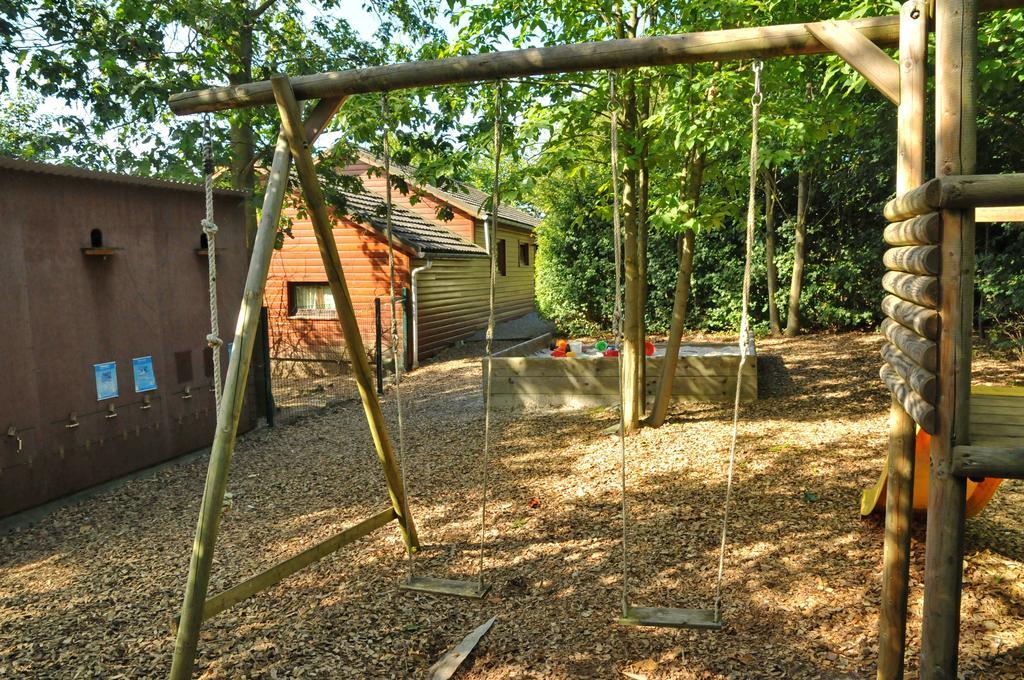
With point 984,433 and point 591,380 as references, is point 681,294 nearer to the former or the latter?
point 591,380

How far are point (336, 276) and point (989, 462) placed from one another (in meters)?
3.30

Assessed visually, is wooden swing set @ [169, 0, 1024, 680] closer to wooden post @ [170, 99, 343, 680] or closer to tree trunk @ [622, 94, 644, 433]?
wooden post @ [170, 99, 343, 680]

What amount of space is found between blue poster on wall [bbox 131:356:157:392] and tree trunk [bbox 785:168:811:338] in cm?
1100

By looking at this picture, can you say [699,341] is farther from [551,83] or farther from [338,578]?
[338,578]

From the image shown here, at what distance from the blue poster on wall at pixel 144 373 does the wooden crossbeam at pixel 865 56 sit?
686cm

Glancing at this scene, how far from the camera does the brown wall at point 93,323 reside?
19.2ft

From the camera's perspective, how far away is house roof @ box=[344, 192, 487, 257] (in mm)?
14367

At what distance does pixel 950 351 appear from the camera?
7.26ft

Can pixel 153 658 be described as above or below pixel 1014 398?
below

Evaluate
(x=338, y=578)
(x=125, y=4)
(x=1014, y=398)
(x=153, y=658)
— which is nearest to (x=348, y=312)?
(x=338, y=578)

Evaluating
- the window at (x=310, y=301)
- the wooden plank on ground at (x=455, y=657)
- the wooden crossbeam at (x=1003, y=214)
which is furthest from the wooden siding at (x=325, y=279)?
the wooden plank on ground at (x=455, y=657)

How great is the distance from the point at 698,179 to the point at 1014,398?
443 centimetres

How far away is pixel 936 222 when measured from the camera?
2.24m

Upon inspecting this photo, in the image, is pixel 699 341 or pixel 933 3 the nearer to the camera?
pixel 933 3
